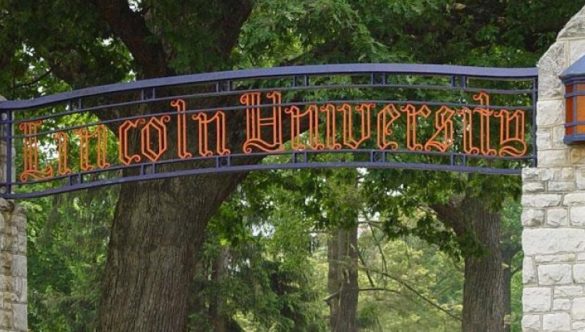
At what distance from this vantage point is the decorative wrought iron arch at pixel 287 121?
45.6 ft

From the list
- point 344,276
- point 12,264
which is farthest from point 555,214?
point 344,276

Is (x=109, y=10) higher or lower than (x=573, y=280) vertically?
higher

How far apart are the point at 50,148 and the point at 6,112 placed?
11206mm

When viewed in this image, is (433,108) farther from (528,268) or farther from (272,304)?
(272,304)

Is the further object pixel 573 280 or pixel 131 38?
pixel 131 38

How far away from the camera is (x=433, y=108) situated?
708 inches

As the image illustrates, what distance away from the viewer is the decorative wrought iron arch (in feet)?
45.6

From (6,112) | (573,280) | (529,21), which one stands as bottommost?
(573,280)

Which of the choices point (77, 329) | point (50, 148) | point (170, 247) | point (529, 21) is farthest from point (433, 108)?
point (77, 329)

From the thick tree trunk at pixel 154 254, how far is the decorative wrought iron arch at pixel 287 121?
0.29m

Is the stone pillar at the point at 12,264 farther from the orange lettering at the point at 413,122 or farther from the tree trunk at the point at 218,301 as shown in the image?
the tree trunk at the point at 218,301

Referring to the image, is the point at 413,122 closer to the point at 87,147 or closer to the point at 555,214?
the point at 555,214

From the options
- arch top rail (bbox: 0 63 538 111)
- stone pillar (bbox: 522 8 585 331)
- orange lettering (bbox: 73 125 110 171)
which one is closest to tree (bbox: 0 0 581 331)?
arch top rail (bbox: 0 63 538 111)

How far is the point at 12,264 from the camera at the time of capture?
47.8 ft
